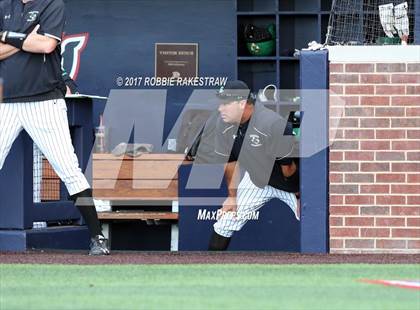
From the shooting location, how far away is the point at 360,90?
30.0 ft

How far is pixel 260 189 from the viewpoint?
10617 millimetres

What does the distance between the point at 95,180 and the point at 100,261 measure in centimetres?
366

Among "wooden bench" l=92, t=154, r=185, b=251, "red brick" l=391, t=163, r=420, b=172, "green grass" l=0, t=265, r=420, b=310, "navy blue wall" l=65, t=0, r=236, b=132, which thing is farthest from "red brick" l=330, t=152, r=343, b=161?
"navy blue wall" l=65, t=0, r=236, b=132

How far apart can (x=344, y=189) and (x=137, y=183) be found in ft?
10.7

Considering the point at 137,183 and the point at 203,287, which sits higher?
the point at 137,183

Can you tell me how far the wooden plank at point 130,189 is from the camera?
466 inches

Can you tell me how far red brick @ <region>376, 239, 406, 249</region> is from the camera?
30.1 ft

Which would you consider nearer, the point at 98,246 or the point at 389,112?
the point at 98,246

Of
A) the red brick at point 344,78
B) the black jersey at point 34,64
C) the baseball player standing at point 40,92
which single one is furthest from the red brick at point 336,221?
the black jersey at point 34,64

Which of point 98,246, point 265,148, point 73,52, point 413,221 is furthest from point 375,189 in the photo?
point 73,52

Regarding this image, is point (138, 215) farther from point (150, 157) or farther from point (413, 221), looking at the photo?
point (413, 221)

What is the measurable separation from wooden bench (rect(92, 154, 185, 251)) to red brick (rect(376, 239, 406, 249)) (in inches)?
122

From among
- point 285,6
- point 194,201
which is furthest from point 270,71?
point 194,201

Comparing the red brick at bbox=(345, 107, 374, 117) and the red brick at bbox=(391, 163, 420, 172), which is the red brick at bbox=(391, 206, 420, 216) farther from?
the red brick at bbox=(345, 107, 374, 117)
